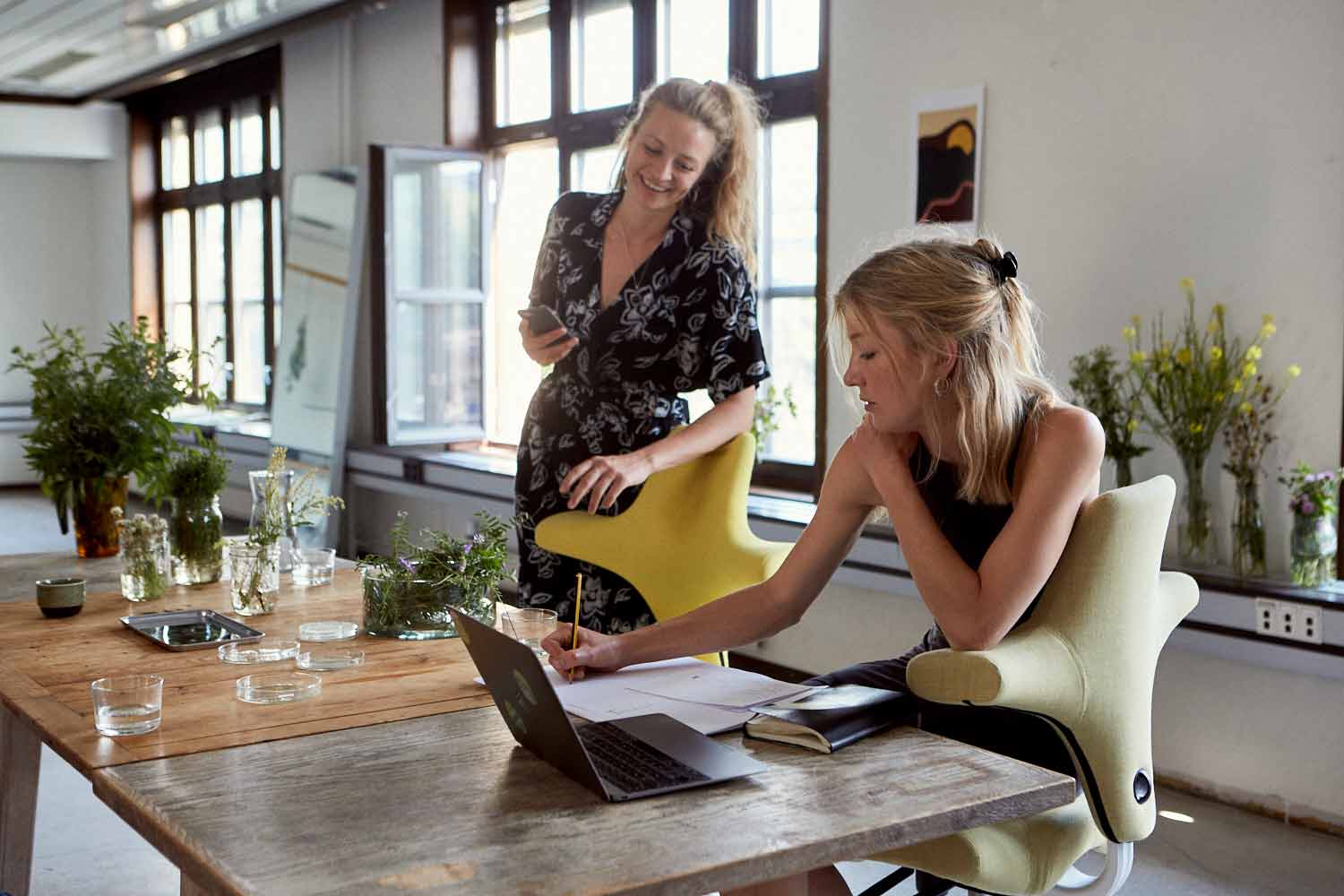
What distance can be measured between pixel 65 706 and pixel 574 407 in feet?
4.74

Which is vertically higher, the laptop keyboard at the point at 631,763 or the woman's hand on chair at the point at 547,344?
the woman's hand on chair at the point at 547,344

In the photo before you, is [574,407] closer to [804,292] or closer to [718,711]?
[718,711]

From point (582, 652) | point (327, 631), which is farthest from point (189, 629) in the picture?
point (582, 652)

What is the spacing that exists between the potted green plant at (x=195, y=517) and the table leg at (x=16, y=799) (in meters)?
0.43

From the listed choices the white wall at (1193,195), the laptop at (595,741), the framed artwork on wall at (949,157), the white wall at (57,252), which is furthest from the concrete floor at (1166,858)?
the white wall at (57,252)

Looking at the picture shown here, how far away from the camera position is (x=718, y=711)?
1673 millimetres

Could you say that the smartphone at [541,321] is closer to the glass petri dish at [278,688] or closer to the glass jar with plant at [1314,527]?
the glass petri dish at [278,688]

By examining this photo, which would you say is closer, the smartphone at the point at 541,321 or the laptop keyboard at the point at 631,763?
the laptop keyboard at the point at 631,763

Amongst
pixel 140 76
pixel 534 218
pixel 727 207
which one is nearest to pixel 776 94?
pixel 534 218

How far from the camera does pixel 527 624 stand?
2119 mm

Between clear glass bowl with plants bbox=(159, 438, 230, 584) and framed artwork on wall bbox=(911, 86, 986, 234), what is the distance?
2368 millimetres

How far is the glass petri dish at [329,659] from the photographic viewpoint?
1938 mm

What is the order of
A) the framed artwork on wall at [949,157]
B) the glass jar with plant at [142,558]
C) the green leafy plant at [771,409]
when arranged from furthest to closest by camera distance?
1. the green leafy plant at [771,409]
2. the framed artwork on wall at [949,157]
3. the glass jar with plant at [142,558]

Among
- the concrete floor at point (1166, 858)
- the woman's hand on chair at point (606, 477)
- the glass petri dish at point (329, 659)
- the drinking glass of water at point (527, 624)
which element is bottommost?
the concrete floor at point (1166, 858)
